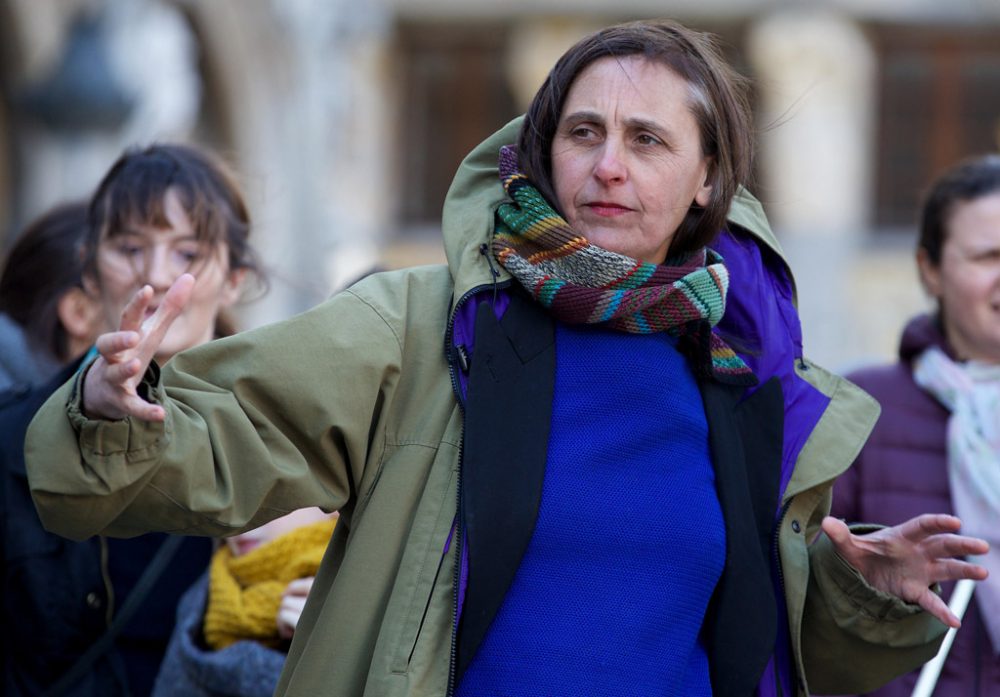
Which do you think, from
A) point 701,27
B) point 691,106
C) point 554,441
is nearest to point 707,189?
point 691,106

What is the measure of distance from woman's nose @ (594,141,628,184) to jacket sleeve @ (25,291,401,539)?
1.42 ft

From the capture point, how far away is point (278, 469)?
2277 millimetres

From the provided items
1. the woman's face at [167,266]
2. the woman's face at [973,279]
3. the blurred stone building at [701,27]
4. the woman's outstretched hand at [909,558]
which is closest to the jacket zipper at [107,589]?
the woman's face at [167,266]

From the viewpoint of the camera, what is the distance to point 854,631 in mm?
2777

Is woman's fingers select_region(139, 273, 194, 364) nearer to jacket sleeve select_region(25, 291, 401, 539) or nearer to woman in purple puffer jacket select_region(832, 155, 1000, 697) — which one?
jacket sleeve select_region(25, 291, 401, 539)

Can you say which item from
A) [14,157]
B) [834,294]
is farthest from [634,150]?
[834,294]

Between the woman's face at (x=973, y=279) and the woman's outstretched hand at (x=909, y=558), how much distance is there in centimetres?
117

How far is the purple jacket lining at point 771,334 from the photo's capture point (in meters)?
2.73

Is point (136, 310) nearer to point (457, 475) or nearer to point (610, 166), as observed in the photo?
point (457, 475)

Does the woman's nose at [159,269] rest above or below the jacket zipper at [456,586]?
above

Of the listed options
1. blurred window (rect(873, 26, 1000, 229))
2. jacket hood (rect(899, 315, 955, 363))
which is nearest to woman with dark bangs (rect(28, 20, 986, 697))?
jacket hood (rect(899, 315, 955, 363))

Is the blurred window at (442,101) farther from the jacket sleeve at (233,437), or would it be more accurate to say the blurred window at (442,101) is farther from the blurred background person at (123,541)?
the jacket sleeve at (233,437)

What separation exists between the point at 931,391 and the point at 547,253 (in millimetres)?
1553

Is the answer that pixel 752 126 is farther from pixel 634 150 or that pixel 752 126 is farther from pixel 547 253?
pixel 547 253
